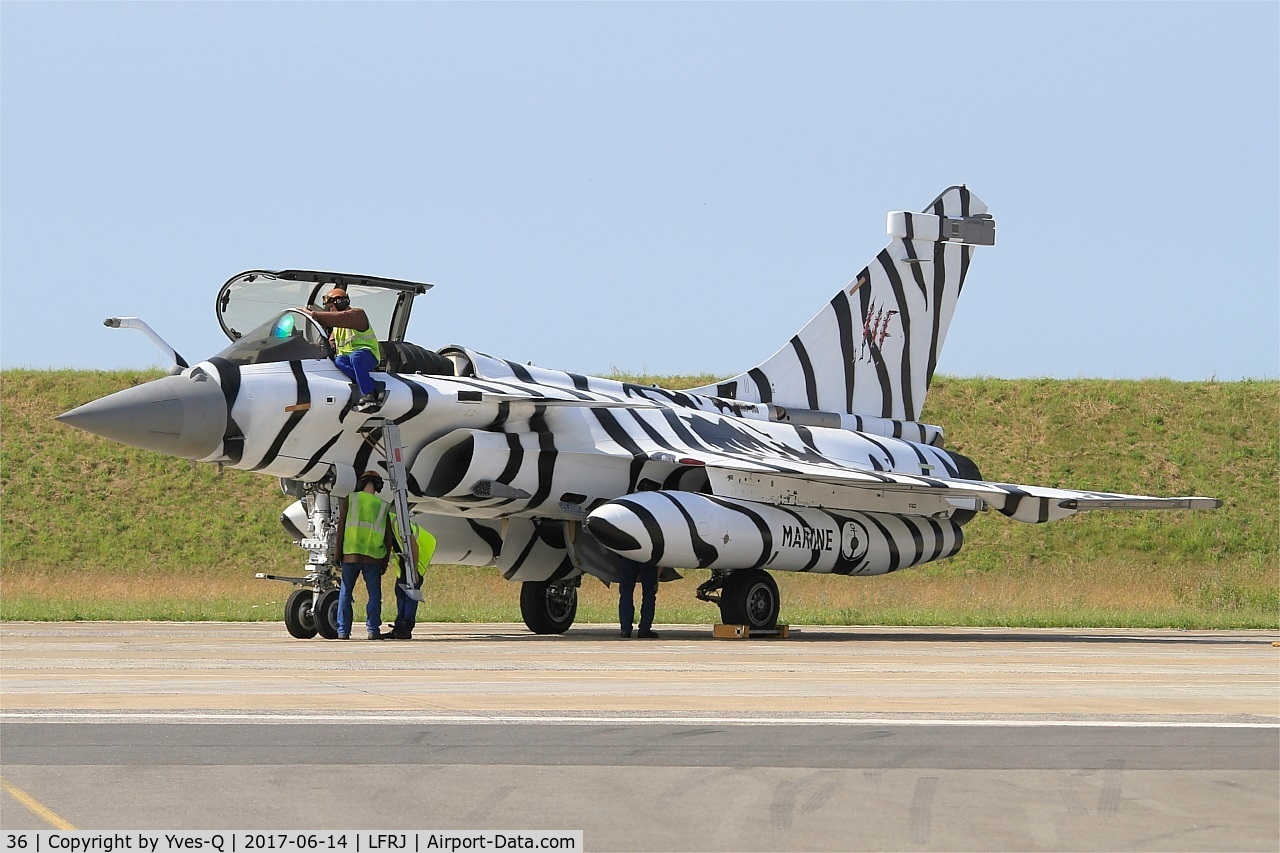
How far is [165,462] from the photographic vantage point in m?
40.7

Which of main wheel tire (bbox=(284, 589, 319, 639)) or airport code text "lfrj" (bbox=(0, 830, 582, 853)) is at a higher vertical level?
airport code text "lfrj" (bbox=(0, 830, 582, 853))

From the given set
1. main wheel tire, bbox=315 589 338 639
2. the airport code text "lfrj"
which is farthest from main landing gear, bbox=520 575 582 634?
the airport code text "lfrj"

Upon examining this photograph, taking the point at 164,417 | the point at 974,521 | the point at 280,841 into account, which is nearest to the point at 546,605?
the point at 164,417

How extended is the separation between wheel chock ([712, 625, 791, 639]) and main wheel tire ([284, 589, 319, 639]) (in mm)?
4121

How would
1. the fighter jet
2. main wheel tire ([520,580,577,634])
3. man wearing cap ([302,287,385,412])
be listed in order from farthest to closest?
main wheel tire ([520,580,577,634]) < man wearing cap ([302,287,385,412]) < the fighter jet

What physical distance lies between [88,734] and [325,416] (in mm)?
7701

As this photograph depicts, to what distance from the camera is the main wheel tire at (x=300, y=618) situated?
14.8m

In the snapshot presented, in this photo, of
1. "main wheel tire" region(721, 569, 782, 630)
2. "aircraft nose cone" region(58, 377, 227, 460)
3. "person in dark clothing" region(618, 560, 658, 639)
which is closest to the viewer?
"aircraft nose cone" region(58, 377, 227, 460)

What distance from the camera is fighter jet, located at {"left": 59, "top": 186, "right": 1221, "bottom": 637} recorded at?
14.2 meters

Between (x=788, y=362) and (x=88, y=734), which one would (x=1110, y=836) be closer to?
(x=88, y=734)

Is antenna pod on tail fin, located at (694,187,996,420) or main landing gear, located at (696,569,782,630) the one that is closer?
main landing gear, located at (696,569,782,630)

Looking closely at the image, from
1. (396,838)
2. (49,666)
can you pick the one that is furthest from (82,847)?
(49,666)

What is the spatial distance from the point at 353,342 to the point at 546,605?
159 inches

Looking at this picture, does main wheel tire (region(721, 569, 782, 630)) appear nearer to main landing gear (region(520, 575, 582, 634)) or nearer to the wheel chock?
the wheel chock
